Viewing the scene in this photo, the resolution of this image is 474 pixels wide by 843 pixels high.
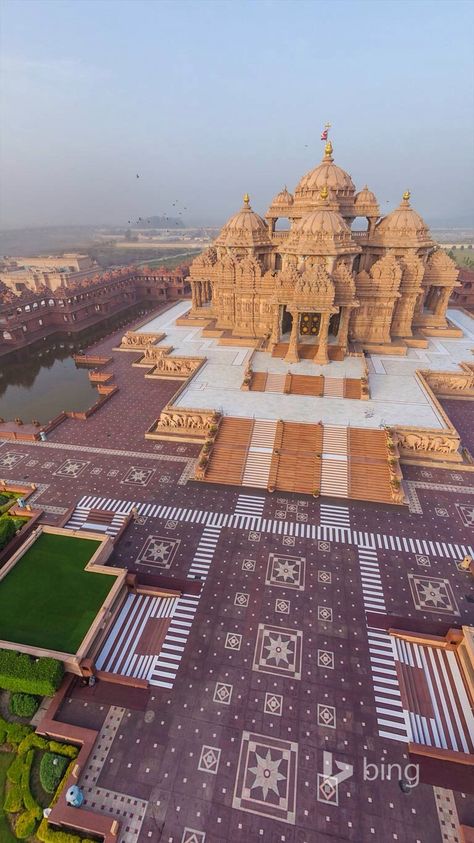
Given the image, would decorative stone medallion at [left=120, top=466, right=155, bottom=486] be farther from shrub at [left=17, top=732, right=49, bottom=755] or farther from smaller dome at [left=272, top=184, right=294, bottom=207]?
smaller dome at [left=272, top=184, right=294, bottom=207]

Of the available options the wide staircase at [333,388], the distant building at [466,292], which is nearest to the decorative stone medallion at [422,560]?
the wide staircase at [333,388]

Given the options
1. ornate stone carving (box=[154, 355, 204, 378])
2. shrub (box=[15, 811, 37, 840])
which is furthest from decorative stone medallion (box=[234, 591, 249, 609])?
ornate stone carving (box=[154, 355, 204, 378])

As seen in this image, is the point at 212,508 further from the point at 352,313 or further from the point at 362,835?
the point at 352,313

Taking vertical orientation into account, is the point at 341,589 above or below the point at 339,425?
below

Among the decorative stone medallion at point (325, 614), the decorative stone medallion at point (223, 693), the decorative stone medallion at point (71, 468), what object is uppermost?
the decorative stone medallion at point (325, 614)

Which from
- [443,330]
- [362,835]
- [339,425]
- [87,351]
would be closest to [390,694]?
[362,835]

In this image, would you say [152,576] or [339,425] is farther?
[339,425]

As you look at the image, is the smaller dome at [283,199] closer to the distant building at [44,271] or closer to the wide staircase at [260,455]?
the wide staircase at [260,455]
